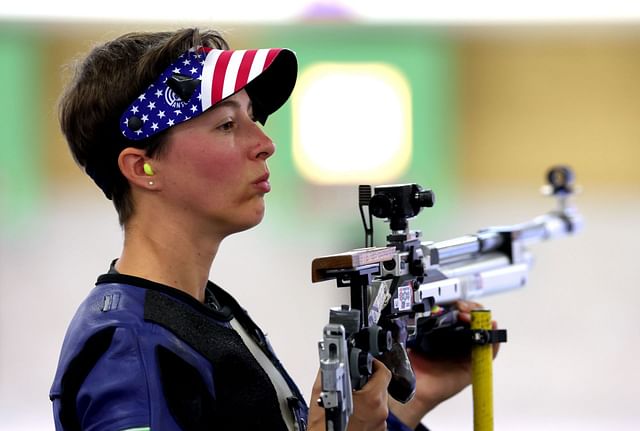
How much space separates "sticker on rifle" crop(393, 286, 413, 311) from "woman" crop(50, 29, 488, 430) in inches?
8.1

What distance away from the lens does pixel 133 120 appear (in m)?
1.41

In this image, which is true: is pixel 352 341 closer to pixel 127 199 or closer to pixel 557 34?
pixel 127 199

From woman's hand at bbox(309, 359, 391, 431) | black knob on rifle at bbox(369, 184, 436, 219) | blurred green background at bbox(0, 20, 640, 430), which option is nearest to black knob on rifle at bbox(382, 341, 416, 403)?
woman's hand at bbox(309, 359, 391, 431)

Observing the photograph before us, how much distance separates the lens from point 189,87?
139 cm

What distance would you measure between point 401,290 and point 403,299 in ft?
0.07

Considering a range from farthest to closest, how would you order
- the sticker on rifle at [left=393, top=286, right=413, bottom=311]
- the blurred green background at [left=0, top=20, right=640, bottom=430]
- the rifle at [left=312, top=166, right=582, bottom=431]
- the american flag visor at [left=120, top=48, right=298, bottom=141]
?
the blurred green background at [left=0, top=20, right=640, bottom=430] < the sticker on rifle at [left=393, top=286, right=413, bottom=311] < the american flag visor at [left=120, top=48, right=298, bottom=141] < the rifle at [left=312, top=166, right=582, bottom=431]

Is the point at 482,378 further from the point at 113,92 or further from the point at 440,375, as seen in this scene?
the point at 113,92

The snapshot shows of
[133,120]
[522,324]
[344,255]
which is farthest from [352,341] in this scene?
[522,324]

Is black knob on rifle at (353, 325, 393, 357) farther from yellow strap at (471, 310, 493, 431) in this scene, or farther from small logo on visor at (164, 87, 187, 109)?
yellow strap at (471, 310, 493, 431)

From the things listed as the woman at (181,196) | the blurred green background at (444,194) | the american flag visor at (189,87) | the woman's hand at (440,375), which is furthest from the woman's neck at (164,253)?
the blurred green background at (444,194)

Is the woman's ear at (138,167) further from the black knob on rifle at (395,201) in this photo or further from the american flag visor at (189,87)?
the black knob on rifle at (395,201)

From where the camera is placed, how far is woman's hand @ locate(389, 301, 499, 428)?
1.91 metres

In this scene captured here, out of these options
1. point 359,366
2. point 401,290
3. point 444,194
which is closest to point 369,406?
point 359,366

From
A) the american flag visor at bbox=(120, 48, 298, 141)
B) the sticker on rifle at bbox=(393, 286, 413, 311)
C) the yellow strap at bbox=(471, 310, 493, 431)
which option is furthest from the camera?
the yellow strap at bbox=(471, 310, 493, 431)
